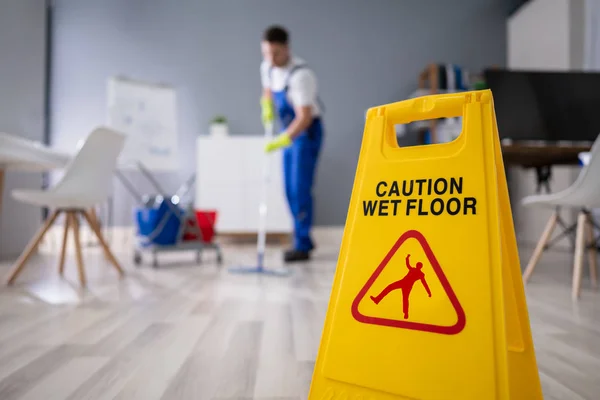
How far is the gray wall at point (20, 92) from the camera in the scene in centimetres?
316

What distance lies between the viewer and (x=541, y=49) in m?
4.15

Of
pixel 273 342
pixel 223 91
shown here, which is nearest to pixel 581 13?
pixel 223 91

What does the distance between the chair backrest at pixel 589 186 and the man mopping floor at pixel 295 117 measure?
54.9 inches

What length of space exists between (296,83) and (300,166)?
1.62ft

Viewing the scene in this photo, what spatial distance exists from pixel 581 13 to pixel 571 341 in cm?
349

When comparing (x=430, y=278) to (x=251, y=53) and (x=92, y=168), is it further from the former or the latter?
(x=251, y=53)

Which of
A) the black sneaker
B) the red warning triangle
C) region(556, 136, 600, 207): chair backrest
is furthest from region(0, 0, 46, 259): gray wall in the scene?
region(556, 136, 600, 207): chair backrest

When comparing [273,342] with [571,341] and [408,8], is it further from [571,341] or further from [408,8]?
[408,8]

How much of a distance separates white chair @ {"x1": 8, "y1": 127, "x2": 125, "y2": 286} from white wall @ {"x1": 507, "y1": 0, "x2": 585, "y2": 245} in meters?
3.44

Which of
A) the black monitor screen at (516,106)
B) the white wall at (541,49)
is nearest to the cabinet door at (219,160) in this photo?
the black monitor screen at (516,106)

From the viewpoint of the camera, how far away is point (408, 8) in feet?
15.5

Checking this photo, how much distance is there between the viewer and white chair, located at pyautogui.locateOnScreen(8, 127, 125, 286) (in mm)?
2008

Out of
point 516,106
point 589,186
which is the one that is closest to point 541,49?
point 516,106

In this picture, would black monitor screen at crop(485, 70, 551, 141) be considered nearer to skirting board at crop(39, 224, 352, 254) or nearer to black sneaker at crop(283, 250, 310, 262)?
black sneaker at crop(283, 250, 310, 262)
